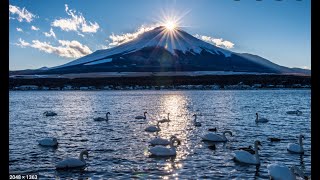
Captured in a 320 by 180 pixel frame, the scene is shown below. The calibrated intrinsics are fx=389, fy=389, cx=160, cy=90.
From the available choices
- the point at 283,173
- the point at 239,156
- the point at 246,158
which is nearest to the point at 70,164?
the point at 239,156

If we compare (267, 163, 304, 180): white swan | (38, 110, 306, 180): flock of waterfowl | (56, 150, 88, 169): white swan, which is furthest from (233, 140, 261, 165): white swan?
(56, 150, 88, 169): white swan

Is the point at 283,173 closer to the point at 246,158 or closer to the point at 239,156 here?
the point at 246,158

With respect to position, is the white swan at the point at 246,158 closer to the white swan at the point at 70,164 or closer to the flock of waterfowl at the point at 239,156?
→ the flock of waterfowl at the point at 239,156

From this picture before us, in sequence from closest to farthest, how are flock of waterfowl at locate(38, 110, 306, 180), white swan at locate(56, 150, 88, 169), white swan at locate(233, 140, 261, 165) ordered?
flock of waterfowl at locate(38, 110, 306, 180)
white swan at locate(56, 150, 88, 169)
white swan at locate(233, 140, 261, 165)

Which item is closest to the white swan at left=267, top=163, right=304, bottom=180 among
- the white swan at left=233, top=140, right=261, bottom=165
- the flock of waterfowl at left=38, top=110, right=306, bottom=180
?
the flock of waterfowl at left=38, top=110, right=306, bottom=180

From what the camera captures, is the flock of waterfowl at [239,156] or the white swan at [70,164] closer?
the flock of waterfowl at [239,156]

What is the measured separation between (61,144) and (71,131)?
Answer: 19.1 ft

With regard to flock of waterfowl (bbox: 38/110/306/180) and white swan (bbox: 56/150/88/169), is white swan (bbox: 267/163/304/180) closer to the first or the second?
flock of waterfowl (bbox: 38/110/306/180)

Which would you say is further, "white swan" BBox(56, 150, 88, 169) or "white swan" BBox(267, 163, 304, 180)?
"white swan" BBox(56, 150, 88, 169)

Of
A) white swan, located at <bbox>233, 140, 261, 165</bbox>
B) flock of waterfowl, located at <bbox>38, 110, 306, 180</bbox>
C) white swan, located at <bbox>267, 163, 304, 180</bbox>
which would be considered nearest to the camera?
white swan, located at <bbox>267, 163, 304, 180</bbox>

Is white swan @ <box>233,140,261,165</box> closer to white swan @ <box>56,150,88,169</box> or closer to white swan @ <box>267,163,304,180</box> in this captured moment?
white swan @ <box>267,163,304,180</box>

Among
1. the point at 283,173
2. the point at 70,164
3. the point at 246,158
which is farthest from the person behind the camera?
the point at 246,158

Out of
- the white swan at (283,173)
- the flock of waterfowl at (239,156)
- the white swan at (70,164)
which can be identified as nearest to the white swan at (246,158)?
the flock of waterfowl at (239,156)

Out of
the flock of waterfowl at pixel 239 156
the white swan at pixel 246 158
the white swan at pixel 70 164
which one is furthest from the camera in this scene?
the white swan at pixel 246 158
